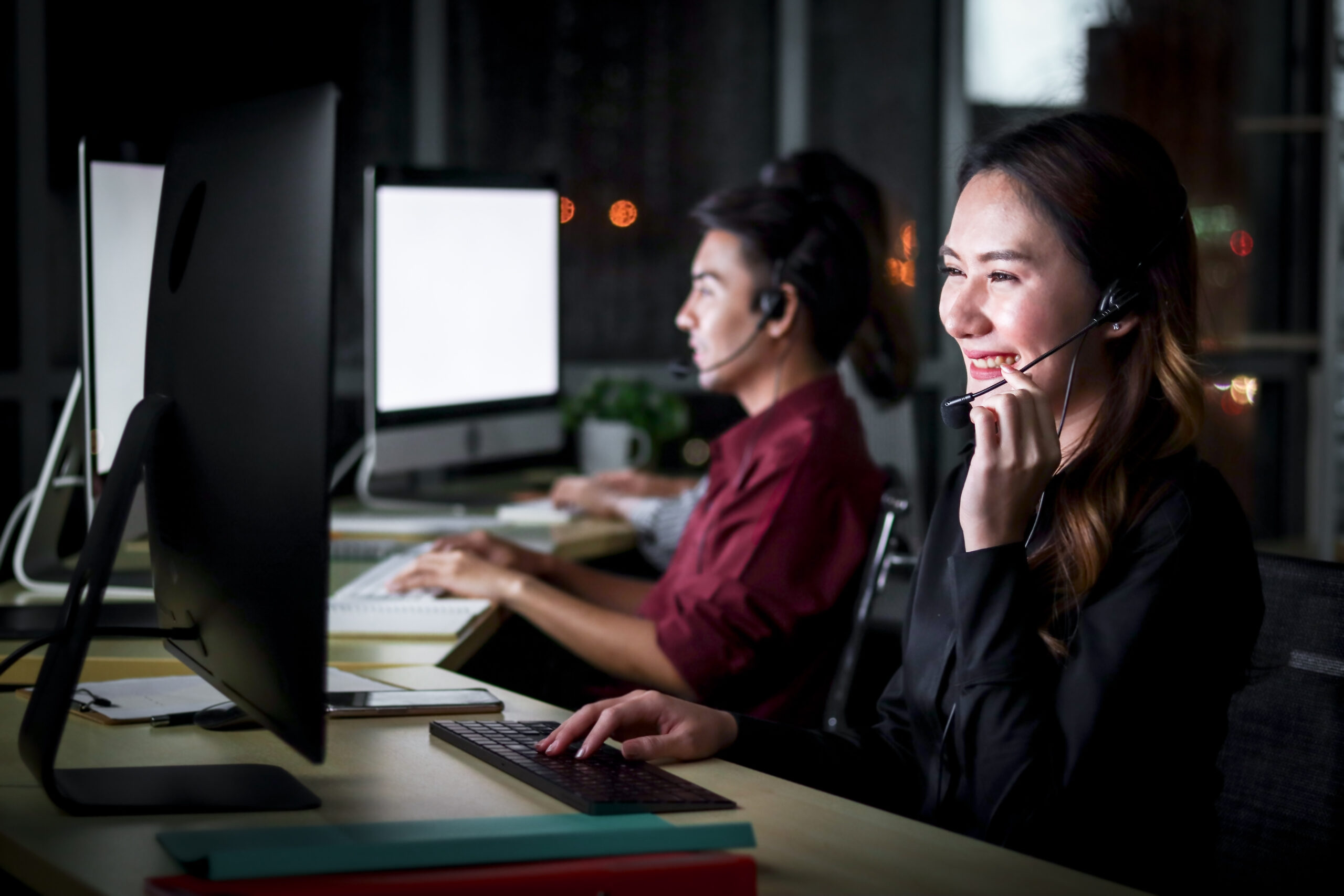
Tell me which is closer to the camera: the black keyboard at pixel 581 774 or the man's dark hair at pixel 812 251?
the black keyboard at pixel 581 774

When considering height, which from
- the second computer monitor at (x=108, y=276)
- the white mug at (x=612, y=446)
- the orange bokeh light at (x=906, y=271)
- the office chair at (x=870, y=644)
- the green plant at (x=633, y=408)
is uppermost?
the orange bokeh light at (x=906, y=271)

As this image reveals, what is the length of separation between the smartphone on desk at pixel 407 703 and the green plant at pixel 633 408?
1.71 meters

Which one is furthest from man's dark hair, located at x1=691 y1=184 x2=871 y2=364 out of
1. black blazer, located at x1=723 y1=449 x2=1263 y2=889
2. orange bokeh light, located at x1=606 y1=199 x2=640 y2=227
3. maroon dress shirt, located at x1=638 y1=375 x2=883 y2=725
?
orange bokeh light, located at x1=606 y1=199 x2=640 y2=227

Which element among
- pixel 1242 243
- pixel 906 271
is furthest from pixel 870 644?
pixel 1242 243

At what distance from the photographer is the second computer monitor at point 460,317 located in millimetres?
2271

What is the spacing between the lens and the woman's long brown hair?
3.56ft

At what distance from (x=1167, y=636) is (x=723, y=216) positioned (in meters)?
1.13

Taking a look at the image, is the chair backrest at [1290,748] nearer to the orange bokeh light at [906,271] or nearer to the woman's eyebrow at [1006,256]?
the woman's eyebrow at [1006,256]

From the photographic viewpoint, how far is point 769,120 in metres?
3.77

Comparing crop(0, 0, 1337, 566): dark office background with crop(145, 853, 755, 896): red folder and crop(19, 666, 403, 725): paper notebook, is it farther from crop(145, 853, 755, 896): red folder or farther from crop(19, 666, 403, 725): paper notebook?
crop(145, 853, 755, 896): red folder

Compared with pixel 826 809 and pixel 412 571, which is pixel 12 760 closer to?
pixel 826 809

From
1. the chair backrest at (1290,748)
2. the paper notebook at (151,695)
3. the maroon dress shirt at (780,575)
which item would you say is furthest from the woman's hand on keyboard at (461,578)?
the chair backrest at (1290,748)

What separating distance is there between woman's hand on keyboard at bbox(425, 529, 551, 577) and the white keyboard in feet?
0.14

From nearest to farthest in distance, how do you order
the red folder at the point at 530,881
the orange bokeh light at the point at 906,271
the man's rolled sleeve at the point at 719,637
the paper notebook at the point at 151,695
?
the red folder at the point at 530,881, the paper notebook at the point at 151,695, the man's rolled sleeve at the point at 719,637, the orange bokeh light at the point at 906,271
